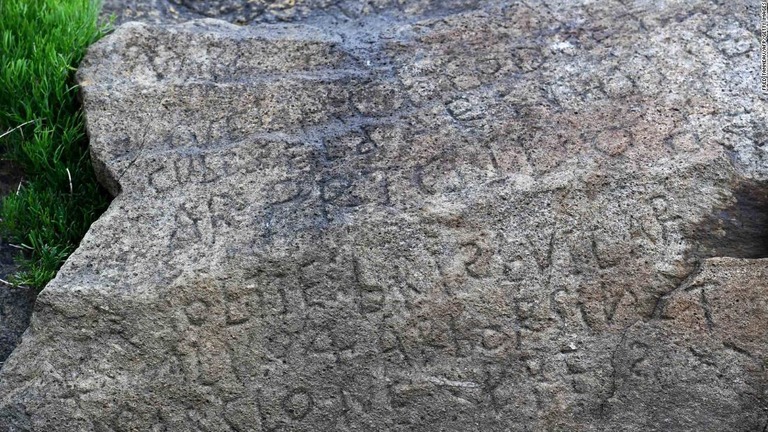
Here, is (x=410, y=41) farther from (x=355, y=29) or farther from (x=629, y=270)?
(x=629, y=270)

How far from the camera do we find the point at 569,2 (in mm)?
3717

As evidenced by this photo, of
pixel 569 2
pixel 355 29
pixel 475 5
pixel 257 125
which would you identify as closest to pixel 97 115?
pixel 257 125

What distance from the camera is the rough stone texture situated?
309 cm

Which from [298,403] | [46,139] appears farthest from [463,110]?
Result: [46,139]

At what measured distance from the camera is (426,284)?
315cm

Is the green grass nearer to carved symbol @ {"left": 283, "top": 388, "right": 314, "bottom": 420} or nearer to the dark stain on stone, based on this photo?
carved symbol @ {"left": 283, "top": 388, "right": 314, "bottom": 420}

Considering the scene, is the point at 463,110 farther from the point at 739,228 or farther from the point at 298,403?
the point at 298,403

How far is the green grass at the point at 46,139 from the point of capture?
3.39 m

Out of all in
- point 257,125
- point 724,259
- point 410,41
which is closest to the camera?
point 724,259

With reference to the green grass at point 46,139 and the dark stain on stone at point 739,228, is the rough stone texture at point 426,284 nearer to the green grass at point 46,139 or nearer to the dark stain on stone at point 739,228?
the dark stain on stone at point 739,228

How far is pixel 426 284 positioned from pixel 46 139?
140 cm

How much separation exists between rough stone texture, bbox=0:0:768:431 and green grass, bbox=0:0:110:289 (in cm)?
23

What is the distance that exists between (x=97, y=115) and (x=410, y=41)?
112cm

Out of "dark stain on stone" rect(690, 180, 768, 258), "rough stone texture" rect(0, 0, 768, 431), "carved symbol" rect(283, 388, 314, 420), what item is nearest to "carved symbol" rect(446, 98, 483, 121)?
"rough stone texture" rect(0, 0, 768, 431)
